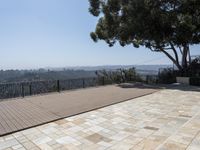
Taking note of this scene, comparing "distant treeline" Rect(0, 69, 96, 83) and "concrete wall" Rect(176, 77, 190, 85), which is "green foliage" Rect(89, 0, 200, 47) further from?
"distant treeline" Rect(0, 69, 96, 83)

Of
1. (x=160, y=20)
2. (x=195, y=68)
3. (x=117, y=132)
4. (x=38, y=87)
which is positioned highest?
(x=160, y=20)

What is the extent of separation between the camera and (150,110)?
5.59 metres

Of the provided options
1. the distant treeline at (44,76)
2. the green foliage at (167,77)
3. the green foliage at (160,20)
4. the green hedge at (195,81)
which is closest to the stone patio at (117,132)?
the distant treeline at (44,76)

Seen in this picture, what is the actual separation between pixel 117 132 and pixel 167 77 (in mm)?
10683

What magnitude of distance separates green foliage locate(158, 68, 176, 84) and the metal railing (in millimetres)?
5523

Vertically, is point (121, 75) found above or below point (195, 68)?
below

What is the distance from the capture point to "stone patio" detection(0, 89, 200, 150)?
130 inches

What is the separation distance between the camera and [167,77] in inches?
535

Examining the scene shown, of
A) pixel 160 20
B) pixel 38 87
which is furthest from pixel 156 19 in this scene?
pixel 38 87

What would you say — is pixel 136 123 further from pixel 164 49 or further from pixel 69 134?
pixel 164 49

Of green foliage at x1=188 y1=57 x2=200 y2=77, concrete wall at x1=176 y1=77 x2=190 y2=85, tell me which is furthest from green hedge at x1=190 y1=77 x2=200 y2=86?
green foliage at x1=188 y1=57 x2=200 y2=77

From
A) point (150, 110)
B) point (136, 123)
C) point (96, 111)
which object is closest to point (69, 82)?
point (96, 111)

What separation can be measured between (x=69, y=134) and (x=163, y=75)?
1127 cm

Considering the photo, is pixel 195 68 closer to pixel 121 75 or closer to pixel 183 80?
pixel 183 80
